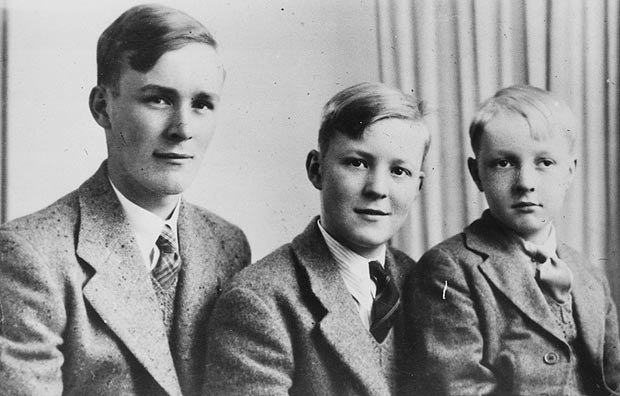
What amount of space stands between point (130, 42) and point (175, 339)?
0.61m

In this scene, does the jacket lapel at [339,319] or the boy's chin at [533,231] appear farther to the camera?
the boy's chin at [533,231]

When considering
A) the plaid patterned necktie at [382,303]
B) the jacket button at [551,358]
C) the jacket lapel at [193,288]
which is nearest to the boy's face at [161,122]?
the jacket lapel at [193,288]

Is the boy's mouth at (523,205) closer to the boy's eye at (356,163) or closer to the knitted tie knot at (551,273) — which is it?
the knitted tie knot at (551,273)

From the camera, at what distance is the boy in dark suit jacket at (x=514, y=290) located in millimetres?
1431

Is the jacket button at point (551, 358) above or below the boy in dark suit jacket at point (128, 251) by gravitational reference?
below

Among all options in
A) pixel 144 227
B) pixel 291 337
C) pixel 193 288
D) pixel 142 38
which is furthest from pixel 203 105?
pixel 291 337

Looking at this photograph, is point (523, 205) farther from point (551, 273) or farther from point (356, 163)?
point (356, 163)

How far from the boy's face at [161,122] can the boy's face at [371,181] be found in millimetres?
284

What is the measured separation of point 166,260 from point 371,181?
1.52 ft

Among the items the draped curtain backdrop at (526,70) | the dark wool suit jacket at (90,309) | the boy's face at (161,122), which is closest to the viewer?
the dark wool suit jacket at (90,309)

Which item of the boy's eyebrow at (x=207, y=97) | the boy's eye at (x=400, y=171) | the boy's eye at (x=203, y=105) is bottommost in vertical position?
the boy's eye at (x=400, y=171)

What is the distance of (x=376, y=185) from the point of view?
140cm

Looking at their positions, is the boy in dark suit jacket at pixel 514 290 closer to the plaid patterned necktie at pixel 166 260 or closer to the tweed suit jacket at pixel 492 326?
the tweed suit jacket at pixel 492 326

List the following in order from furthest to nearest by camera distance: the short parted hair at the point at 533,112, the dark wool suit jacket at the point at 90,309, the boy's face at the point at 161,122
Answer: the short parted hair at the point at 533,112, the boy's face at the point at 161,122, the dark wool suit jacket at the point at 90,309
